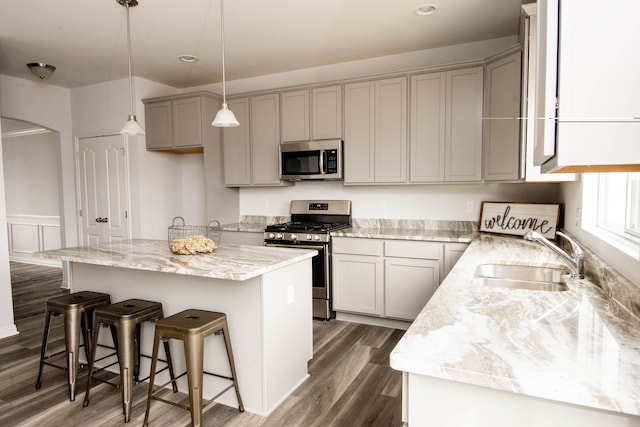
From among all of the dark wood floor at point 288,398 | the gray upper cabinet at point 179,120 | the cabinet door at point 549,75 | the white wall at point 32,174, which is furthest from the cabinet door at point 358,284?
the white wall at point 32,174

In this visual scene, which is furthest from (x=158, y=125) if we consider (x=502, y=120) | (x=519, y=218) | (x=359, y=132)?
(x=519, y=218)

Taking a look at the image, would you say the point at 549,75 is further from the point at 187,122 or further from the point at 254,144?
the point at 187,122

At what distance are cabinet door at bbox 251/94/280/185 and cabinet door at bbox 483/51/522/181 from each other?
2.13 metres

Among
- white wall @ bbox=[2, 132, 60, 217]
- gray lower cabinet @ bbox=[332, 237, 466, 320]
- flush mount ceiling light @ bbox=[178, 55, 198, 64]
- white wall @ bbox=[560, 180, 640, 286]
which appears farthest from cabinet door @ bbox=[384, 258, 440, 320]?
white wall @ bbox=[2, 132, 60, 217]

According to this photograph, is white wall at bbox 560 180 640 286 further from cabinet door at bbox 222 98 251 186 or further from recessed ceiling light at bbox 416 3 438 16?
cabinet door at bbox 222 98 251 186

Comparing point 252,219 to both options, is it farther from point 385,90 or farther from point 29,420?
point 29,420

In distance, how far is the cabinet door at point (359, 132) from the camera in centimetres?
A: 386

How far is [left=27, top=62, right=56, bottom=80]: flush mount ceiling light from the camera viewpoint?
164 inches

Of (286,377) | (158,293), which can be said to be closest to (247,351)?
(286,377)

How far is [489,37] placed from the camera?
359 cm

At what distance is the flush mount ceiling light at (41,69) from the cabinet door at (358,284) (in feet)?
12.0

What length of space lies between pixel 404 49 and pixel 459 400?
363 centimetres

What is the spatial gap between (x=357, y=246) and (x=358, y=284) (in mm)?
366

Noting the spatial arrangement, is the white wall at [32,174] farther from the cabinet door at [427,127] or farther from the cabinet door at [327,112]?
the cabinet door at [427,127]
